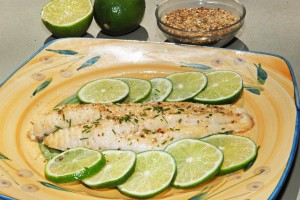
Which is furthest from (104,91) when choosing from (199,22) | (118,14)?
(199,22)

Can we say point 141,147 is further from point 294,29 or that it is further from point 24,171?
point 294,29

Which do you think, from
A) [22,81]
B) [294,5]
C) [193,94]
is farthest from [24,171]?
[294,5]

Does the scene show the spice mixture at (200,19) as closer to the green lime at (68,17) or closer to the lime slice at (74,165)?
the green lime at (68,17)

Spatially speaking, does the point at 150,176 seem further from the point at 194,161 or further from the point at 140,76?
the point at 140,76

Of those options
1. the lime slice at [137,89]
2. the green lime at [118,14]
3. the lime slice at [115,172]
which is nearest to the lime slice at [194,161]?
the lime slice at [115,172]

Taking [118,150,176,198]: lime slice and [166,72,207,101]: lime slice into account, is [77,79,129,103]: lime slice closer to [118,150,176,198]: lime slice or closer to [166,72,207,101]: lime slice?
[166,72,207,101]: lime slice
